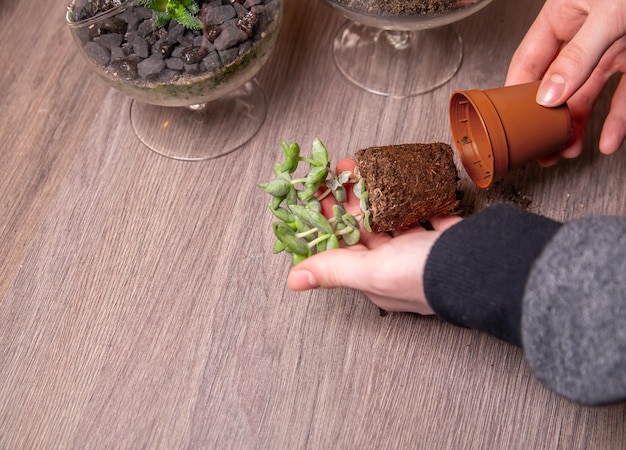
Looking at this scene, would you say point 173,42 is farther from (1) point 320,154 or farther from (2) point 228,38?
(1) point 320,154

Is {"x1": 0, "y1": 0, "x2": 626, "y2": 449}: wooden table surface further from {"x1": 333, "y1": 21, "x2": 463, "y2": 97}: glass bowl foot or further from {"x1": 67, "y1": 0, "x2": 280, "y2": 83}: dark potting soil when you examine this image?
{"x1": 67, "y1": 0, "x2": 280, "y2": 83}: dark potting soil

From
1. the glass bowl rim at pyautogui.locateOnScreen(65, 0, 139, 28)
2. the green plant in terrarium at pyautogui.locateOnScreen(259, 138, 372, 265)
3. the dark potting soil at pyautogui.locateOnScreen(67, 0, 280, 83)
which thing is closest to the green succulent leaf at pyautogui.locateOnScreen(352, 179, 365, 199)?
the green plant in terrarium at pyautogui.locateOnScreen(259, 138, 372, 265)

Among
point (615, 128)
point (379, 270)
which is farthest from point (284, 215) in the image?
point (615, 128)

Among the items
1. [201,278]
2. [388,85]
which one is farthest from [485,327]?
[388,85]

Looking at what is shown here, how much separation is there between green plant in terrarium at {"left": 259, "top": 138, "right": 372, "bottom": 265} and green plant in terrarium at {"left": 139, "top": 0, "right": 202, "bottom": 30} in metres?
0.20

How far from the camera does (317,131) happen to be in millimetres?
986

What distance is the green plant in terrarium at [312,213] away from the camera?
76 centimetres

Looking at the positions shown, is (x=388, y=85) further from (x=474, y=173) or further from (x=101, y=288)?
(x=101, y=288)

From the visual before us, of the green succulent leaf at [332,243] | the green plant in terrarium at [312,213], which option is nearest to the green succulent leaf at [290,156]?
the green plant in terrarium at [312,213]

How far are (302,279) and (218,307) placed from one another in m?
0.17

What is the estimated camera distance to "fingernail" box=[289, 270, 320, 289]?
2.37ft

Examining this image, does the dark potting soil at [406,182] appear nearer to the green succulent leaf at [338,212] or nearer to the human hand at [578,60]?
the green succulent leaf at [338,212]

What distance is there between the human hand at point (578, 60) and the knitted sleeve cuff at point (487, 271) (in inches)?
8.3

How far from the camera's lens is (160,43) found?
2.67 ft
